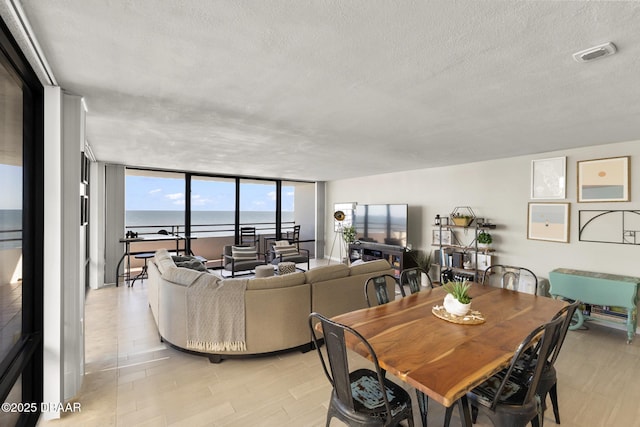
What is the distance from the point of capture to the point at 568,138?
3438mm

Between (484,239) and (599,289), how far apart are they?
1512 mm

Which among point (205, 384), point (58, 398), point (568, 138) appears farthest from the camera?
point (568, 138)

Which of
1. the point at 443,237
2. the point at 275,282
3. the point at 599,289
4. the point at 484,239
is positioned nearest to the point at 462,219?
the point at 484,239

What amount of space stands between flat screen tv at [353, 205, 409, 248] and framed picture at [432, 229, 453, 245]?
58 centimetres

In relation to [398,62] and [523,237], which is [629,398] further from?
[398,62]

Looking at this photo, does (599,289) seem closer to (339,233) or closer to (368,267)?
(368,267)

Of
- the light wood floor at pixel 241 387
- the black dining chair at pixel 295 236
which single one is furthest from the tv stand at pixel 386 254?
the light wood floor at pixel 241 387

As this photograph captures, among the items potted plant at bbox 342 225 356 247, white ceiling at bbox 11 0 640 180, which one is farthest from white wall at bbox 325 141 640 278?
potted plant at bbox 342 225 356 247

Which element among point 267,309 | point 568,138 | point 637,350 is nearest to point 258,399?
point 267,309

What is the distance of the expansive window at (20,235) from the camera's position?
1.58 m

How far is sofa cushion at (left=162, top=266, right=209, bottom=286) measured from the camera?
2.95 m

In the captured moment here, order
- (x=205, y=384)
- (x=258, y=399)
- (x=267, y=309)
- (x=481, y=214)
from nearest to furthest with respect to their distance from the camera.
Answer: (x=258, y=399), (x=205, y=384), (x=267, y=309), (x=481, y=214)

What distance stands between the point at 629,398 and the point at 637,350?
129cm

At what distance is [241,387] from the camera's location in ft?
8.05
